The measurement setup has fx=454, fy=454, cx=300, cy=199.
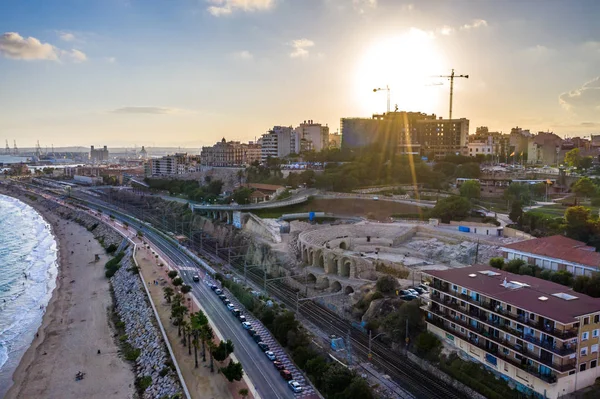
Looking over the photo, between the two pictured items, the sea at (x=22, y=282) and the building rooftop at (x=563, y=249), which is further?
the sea at (x=22, y=282)

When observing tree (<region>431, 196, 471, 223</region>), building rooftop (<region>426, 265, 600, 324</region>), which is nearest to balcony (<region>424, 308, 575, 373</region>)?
building rooftop (<region>426, 265, 600, 324</region>)

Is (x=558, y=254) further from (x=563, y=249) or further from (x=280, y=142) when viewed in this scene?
(x=280, y=142)

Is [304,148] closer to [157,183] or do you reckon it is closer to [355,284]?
[157,183]

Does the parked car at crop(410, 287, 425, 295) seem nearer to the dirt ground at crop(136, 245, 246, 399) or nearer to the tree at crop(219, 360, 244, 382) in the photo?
the tree at crop(219, 360, 244, 382)

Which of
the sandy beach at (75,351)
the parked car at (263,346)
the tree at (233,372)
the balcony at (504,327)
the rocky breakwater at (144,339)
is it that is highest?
the balcony at (504,327)

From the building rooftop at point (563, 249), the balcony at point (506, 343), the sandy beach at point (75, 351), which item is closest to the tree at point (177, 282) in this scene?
the sandy beach at point (75, 351)

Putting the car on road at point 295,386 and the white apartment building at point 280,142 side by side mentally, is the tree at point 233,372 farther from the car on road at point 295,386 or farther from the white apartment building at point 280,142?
the white apartment building at point 280,142

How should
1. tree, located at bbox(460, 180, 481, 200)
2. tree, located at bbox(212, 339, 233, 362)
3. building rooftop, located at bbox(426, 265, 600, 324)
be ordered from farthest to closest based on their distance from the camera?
1. tree, located at bbox(460, 180, 481, 200)
2. tree, located at bbox(212, 339, 233, 362)
3. building rooftop, located at bbox(426, 265, 600, 324)

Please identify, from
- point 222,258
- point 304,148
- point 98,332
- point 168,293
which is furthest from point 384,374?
point 304,148
